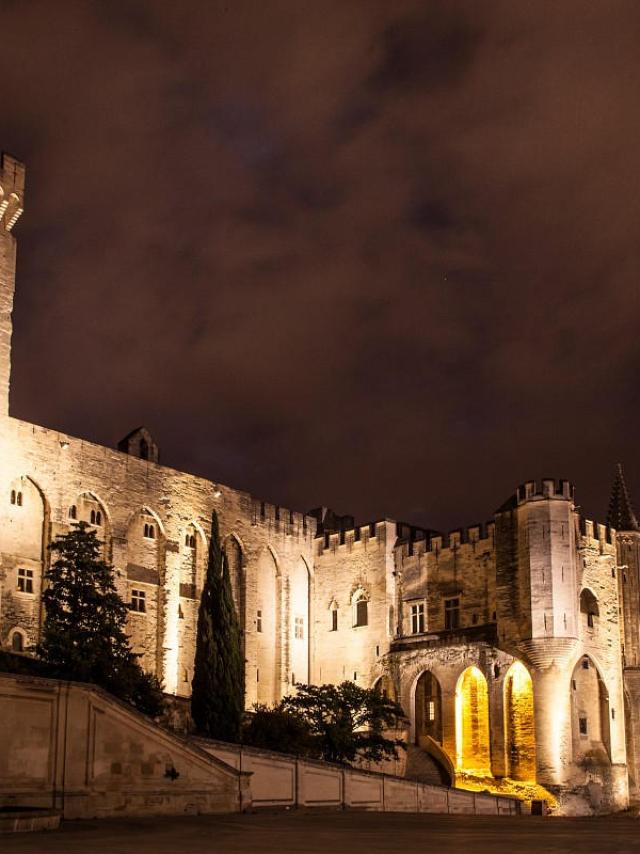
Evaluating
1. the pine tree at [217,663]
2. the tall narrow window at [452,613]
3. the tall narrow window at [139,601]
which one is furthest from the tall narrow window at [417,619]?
the tall narrow window at [139,601]

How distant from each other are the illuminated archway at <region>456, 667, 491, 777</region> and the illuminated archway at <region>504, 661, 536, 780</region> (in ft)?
3.63

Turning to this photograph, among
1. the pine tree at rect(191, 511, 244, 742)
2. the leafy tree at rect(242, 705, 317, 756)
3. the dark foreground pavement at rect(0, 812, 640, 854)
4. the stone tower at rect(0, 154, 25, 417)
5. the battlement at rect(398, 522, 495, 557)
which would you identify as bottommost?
the dark foreground pavement at rect(0, 812, 640, 854)

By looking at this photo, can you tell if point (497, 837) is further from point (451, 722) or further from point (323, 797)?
point (451, 722)

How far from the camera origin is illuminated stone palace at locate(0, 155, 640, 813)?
36.4 metres

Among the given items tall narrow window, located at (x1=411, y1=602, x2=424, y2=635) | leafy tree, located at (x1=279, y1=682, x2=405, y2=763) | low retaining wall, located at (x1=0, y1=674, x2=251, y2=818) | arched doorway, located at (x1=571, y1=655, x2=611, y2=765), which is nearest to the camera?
low retaining wall, located at (x1=0, y1=674, x2=251, y2=818)

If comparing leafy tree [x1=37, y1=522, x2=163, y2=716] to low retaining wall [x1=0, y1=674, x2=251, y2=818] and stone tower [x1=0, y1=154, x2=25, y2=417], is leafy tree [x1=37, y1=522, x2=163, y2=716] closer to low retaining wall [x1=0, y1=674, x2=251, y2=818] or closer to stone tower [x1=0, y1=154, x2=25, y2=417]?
stone tower [x1=0, y1=154, x2=25, y2=417]

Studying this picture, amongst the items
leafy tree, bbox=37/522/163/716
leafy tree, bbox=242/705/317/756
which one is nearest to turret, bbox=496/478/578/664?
leafy tree, bbox=242/705/317/756

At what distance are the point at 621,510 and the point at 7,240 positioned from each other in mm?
25494

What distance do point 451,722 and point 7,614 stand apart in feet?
52.5

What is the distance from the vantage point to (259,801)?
19000 mm

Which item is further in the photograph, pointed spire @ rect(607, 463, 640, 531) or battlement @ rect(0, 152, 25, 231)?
pointed spire @ rect(607, 463, 640, 531)

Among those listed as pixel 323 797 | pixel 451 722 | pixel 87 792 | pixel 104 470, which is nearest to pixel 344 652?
pixel 451 722

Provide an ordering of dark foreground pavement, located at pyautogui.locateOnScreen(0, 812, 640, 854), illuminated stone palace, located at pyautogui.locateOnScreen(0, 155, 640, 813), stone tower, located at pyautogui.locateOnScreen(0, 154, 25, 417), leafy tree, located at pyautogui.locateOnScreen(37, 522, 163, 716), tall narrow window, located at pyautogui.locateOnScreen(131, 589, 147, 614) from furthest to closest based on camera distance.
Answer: tall narrow window, located at pyautogui.locateOnScreen(131, 589, 147, 614) < stone tower, located at pyautogui.locateOnScreen(0, 154, 25, 417) < illuminated stone palace, located at pyautogui.locateOnScreen(0, 155, 640, 813) < leafy tree, located at pyautogui.locateOnScreen(37, 522, 163, 716) < dark foreground pavement, located at pyautogui.locateOnScreen(0, 812, 640, 854)

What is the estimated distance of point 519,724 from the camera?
37844 millimetres
